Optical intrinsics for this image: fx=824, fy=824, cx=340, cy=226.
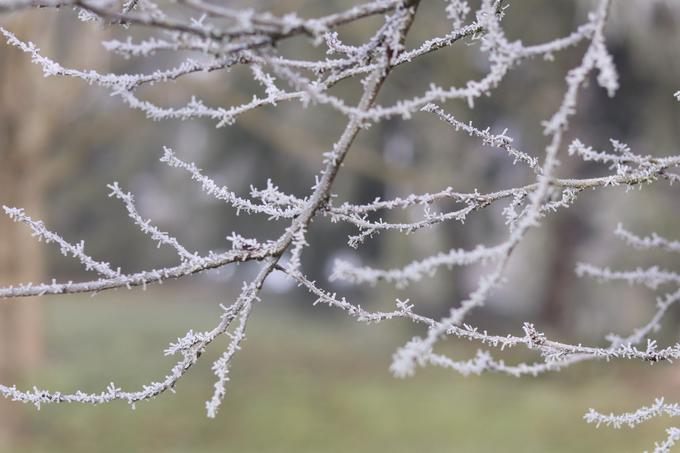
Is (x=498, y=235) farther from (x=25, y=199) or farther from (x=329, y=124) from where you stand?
(x=25, y=199)

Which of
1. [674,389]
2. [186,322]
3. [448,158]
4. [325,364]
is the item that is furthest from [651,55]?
[186,322]

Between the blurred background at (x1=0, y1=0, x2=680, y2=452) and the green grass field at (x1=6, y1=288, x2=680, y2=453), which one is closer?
the green grass field at (x1=6, y1=288, x2=680, y2=453)

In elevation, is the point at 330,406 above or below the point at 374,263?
below

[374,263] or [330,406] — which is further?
[374,263]

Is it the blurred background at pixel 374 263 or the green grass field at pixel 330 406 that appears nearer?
the green grass field at pixel 330 406
